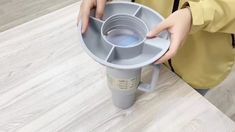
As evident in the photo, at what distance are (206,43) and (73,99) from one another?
34cm

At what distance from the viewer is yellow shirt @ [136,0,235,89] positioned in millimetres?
557

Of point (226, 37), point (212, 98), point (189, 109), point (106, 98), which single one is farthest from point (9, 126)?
point (212, 98)

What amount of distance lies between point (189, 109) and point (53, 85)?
329 mm

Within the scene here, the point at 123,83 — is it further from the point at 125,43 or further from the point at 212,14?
the point at 212,14

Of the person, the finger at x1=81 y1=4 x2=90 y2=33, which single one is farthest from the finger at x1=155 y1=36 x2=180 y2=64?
the finger at x1=81 y1=4 x2=90 y2=33

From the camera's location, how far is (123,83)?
57 centimetres

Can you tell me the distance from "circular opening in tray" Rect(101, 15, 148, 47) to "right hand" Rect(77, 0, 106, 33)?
39 mm

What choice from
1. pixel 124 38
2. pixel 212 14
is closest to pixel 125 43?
pixel 124 38

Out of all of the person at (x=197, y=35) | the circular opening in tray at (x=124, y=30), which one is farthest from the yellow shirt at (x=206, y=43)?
the circular opening in tray at (x=124, y=30)

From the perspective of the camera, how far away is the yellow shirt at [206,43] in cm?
56

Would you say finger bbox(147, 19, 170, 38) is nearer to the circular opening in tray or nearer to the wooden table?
the circular opening in tray

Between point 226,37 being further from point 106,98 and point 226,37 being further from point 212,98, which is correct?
point 212,98

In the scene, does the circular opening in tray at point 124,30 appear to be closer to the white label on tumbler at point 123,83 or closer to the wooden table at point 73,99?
the white label on tumbler at point 123,83

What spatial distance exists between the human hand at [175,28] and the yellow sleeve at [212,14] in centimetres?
1
